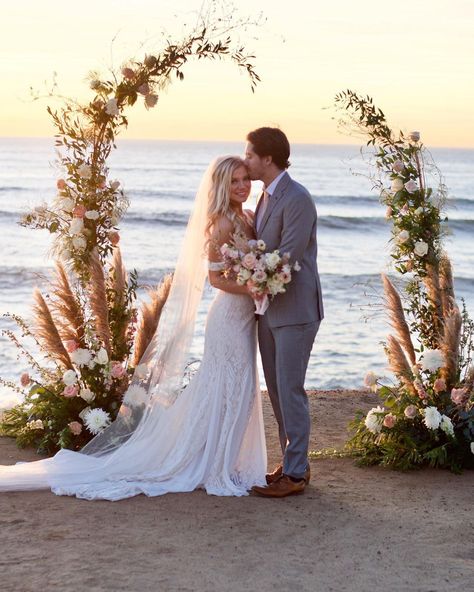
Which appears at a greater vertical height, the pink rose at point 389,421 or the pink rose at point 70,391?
the pink rose at point 70,391

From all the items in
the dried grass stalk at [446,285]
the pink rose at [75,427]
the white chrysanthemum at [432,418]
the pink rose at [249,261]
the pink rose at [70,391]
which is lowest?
the pink rose at [75,427]

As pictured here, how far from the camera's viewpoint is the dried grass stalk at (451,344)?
255 inches

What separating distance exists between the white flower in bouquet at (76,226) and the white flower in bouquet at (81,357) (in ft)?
2.90

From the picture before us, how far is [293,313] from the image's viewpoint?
19.1ft

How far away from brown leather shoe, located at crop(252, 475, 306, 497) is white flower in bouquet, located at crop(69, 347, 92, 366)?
1672 mm

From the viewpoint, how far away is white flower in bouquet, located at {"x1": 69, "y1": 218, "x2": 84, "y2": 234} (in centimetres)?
668

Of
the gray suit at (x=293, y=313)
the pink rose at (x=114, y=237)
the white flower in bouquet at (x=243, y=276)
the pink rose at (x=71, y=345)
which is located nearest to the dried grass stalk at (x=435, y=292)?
the gray suit at (x=293, y=313)

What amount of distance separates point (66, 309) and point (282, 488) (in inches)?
85.5

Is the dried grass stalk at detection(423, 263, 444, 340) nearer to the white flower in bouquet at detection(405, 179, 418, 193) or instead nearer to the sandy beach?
the white flower in bouquet at detection(405, 179, 418, 193)

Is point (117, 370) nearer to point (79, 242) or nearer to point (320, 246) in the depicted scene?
point (79, 242)

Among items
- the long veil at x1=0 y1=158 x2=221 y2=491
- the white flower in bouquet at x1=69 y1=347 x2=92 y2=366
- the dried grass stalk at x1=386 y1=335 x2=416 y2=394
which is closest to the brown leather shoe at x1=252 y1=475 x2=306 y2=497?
the long veil at x1=0 y1=158 x2=221 y2=491

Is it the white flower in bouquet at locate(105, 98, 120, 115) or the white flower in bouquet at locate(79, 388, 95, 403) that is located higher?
the white flower in bouquet at locate(105, 98, 120, 115)

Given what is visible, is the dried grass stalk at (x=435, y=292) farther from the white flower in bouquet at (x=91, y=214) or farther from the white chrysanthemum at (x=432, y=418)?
the white flower in bouquet at (x=91, y=214)

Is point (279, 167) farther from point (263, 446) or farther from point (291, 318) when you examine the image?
point (263, 446)
